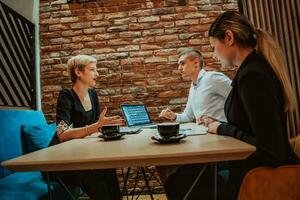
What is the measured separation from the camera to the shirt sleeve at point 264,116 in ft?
3.61

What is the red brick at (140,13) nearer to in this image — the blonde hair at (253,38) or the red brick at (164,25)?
the red brick at (164,25)

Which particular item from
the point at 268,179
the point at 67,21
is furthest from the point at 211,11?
the point at 268,179

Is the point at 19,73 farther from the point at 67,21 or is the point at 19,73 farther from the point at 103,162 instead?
the point at 103,162

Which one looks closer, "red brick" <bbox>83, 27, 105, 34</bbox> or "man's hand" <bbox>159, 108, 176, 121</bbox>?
"man's hand" <bbox>159, 108, 176, 121</bbox>

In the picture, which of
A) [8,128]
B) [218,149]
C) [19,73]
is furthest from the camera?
[19,73]

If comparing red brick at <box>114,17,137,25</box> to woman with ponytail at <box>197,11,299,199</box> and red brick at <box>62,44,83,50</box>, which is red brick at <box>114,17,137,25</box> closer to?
red brick at <box>62,44,83,50</box>

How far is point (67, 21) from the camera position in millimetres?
3473

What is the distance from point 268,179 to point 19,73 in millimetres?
2868

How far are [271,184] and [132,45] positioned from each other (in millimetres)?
2566

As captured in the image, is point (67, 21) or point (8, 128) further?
point (67, 21)

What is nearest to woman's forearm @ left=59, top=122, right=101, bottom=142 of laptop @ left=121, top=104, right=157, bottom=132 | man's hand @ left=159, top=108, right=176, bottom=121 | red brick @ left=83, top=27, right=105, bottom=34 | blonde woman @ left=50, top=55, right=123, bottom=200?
blonde woman @ left=50, top=55, right=123, bottom=200

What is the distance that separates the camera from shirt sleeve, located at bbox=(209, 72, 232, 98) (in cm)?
239

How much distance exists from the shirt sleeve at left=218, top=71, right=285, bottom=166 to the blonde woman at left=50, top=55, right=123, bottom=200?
0.86 m

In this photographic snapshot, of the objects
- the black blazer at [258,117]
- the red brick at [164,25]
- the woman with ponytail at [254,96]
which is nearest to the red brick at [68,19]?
the red brick at [164,25]
